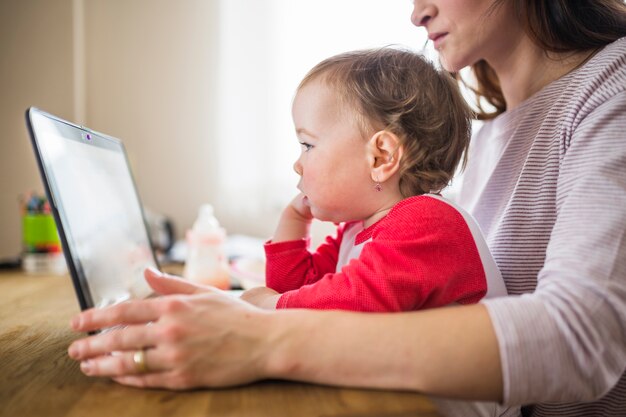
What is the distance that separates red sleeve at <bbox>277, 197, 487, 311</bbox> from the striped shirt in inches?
3.8

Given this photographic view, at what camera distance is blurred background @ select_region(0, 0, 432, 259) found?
259 cm

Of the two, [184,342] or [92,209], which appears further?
[92,209]

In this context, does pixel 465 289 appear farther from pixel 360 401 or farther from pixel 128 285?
pixel 128 285

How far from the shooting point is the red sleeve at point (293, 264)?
940 mm

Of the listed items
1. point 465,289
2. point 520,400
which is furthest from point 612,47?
point 520,400

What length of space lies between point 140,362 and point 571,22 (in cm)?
84

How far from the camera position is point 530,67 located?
94cm

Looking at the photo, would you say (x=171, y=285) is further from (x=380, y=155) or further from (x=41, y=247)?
(x=41, y=247)

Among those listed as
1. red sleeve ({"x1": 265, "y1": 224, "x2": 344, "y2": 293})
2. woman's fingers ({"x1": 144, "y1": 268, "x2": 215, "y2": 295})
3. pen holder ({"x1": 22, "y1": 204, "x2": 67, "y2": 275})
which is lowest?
pen holder ({"x1": 22, "y1": 204, "x2": 67, "y2": 275})

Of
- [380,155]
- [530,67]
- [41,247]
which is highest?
[530,67]

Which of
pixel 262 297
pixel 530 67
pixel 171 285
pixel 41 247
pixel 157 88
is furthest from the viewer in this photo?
pixel 157 88

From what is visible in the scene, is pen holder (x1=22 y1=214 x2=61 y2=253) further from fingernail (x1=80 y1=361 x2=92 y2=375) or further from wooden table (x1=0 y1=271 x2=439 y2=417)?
fingernail (x1=80 y1=361 x2=92 y2=375)

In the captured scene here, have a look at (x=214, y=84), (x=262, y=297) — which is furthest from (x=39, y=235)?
(x=214, y=84)

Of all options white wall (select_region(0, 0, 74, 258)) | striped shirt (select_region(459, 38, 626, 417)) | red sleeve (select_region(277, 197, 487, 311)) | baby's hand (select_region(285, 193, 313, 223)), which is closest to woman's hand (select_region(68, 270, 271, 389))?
red sleeve (select_region(277, 197, 487, 311))
